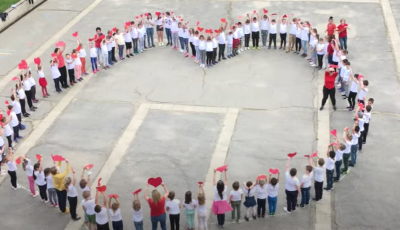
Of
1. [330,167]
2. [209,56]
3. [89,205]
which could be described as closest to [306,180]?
[330,167]

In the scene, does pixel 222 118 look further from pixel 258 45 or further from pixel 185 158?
pixel 258 45

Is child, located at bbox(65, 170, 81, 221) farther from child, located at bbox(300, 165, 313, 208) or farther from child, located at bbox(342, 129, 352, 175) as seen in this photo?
child, located at bbox(342, 129, 352, 175)

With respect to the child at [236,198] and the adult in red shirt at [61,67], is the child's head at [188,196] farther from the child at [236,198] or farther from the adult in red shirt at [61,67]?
the adult in red shirt at [61,67]

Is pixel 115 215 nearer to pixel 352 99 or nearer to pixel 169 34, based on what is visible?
pixel 352 99

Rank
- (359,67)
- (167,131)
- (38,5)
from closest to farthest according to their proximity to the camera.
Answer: (167,131), (359,67), (38,5)

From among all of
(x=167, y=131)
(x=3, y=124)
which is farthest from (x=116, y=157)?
(x=3, y=124)

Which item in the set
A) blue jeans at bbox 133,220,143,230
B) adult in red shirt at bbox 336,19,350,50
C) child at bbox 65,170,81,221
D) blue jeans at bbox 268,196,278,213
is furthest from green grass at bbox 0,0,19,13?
blue jeans at bbox 268,196,278,213
